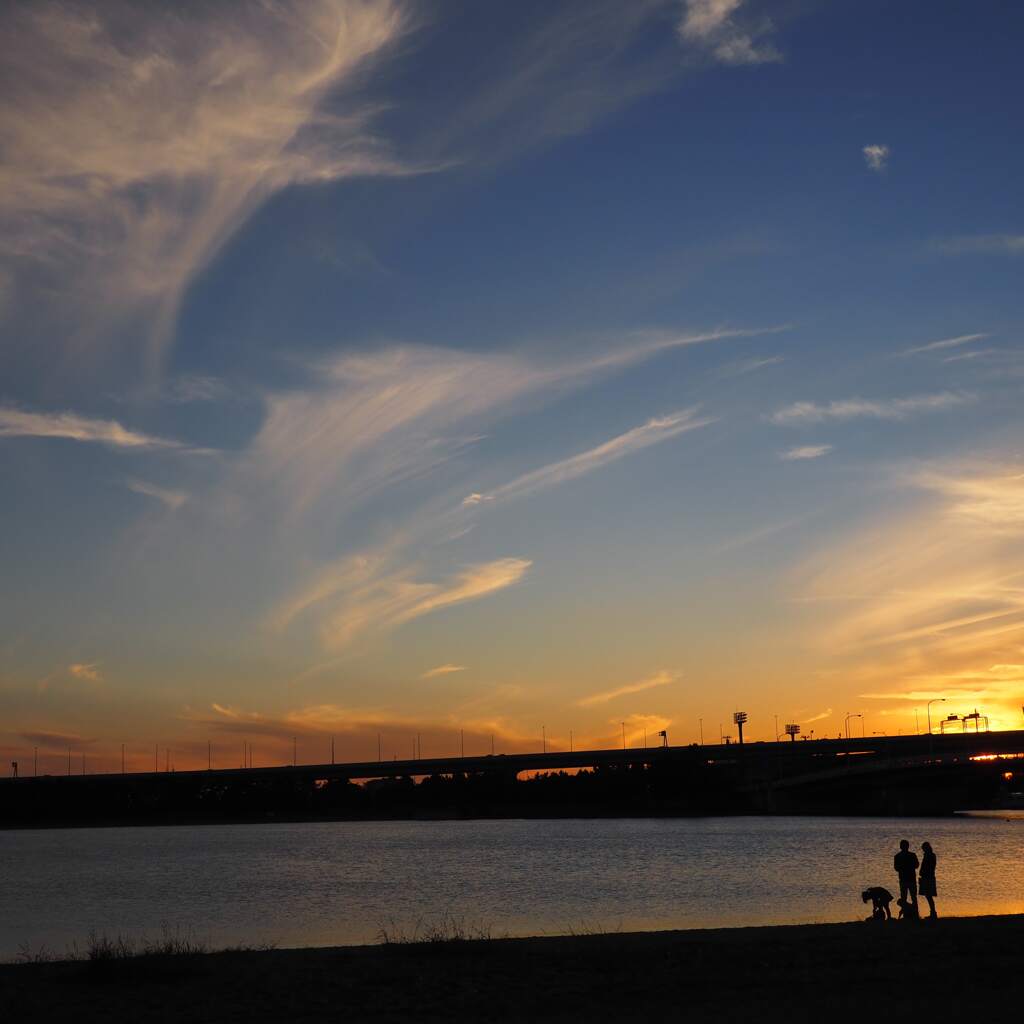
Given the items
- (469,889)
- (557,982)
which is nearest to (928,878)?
(557,982)

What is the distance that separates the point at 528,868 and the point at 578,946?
2179 inches

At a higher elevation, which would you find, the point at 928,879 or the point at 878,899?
the point at 928,879

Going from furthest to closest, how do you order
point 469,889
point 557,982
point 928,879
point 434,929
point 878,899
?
point 469,889, point 434,929, point 878,899, point 928,879, point 557,982

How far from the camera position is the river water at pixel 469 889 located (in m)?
46.8

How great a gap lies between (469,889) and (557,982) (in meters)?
42.1


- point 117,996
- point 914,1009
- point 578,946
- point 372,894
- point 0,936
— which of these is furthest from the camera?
point 372,894

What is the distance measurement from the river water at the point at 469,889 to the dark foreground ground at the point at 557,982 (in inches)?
553

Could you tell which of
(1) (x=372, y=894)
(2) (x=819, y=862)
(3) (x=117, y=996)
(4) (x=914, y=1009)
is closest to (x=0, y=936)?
(1) (x=372, y=894)

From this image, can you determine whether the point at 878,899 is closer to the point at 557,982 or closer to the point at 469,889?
the point at 557,982

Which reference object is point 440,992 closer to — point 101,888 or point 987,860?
point 101,888

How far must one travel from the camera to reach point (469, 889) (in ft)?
214

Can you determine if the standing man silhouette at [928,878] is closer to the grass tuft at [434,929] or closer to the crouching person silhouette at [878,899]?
the crouching person silhouette at [878,899]

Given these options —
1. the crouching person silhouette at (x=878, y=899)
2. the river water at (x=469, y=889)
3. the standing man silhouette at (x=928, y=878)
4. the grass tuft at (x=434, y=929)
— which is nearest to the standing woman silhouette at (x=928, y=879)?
the standing man silhouette at (x=928, y=878)

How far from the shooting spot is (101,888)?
239ft
